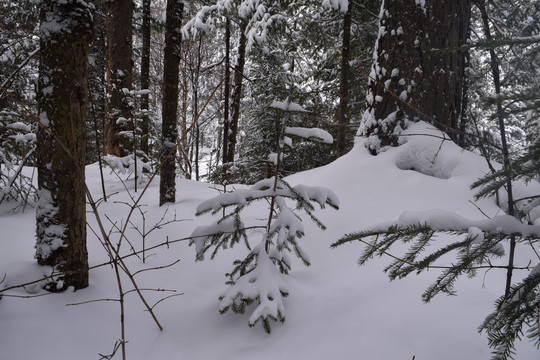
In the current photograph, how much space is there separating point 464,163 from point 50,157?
387 cm

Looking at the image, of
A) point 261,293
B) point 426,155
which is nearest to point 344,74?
point 426,155

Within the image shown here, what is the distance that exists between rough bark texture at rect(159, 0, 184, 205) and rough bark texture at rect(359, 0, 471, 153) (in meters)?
2.57

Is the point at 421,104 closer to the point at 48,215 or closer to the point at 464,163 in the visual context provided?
the point at 464,163

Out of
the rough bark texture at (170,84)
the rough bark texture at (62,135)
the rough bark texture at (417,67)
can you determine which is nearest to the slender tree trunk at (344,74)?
the rough bark texture at (417,67)

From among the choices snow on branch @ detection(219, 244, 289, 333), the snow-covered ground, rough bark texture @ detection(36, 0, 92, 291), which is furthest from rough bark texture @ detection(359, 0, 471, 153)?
rough bark texture @ detection(36, 0, 92, 291)

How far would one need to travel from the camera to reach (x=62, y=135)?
2.25 metres

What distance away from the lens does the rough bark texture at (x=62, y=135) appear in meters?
2.19

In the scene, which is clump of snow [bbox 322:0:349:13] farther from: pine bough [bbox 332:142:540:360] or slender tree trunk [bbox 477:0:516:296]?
pine bough [bbox 332:142:540:360]

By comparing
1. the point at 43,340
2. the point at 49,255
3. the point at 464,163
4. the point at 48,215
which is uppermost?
the point at 464,163

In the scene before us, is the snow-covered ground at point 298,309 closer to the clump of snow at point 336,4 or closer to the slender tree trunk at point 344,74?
the slender tree trunk at point 344,74

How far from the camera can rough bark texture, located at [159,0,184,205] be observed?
4051mm

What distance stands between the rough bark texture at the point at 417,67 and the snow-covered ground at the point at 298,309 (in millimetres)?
884

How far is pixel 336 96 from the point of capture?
8.31 metres

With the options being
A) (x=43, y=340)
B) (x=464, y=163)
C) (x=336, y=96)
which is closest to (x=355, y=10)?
(x=336, y=96)
